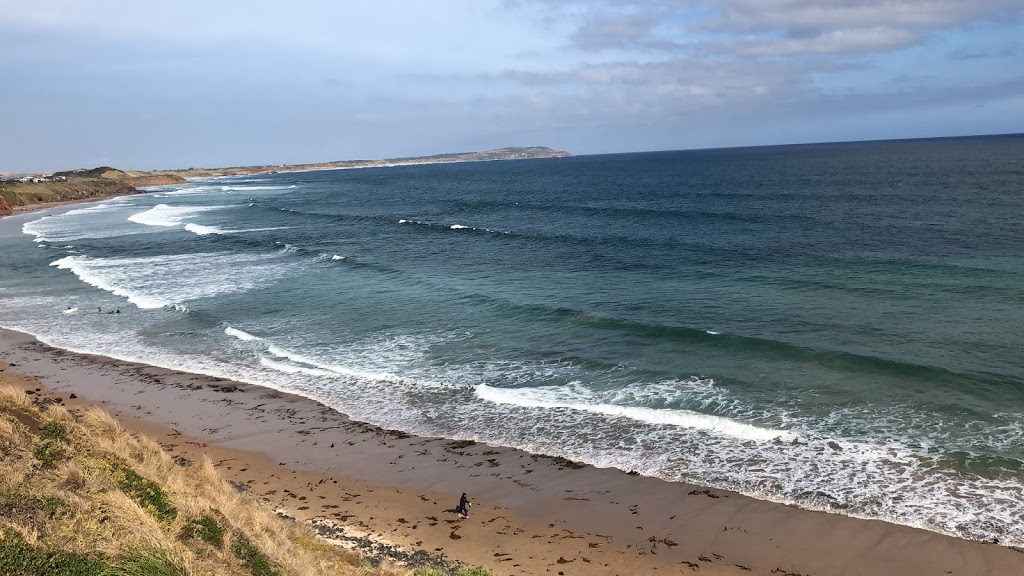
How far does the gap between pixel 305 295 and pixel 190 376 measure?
11.7m

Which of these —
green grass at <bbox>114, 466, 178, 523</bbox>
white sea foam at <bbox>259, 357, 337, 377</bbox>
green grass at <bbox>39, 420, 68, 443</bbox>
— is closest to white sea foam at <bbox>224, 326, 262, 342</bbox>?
white sea foam at <bbox>259, 357, 337, 377</bbox>

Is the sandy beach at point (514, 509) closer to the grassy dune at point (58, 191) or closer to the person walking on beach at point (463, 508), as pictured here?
the person walking on beach at point (463, 508)

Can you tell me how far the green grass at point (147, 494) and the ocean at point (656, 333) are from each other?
27.0 ft

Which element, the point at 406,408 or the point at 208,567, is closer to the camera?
the point at 208,567

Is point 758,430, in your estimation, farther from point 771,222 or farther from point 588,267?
point 771,222

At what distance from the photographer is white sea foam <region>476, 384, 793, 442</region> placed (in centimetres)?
1727

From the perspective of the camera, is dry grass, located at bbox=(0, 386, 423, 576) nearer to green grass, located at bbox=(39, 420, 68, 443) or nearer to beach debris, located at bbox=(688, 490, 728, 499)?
green grass, located at bbox=(39, 420, 68, 443)

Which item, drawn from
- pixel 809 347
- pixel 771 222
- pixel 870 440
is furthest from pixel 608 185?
pixel 870 440

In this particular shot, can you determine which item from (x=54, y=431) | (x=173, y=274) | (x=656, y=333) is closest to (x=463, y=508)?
(x=54, y=431)

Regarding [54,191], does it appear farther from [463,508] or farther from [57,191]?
[463,508]

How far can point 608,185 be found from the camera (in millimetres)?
107375

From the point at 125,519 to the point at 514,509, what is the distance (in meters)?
7.75

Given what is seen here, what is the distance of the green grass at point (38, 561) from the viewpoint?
23.9ft

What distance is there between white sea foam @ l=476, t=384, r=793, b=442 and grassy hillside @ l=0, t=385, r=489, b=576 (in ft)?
28.2
